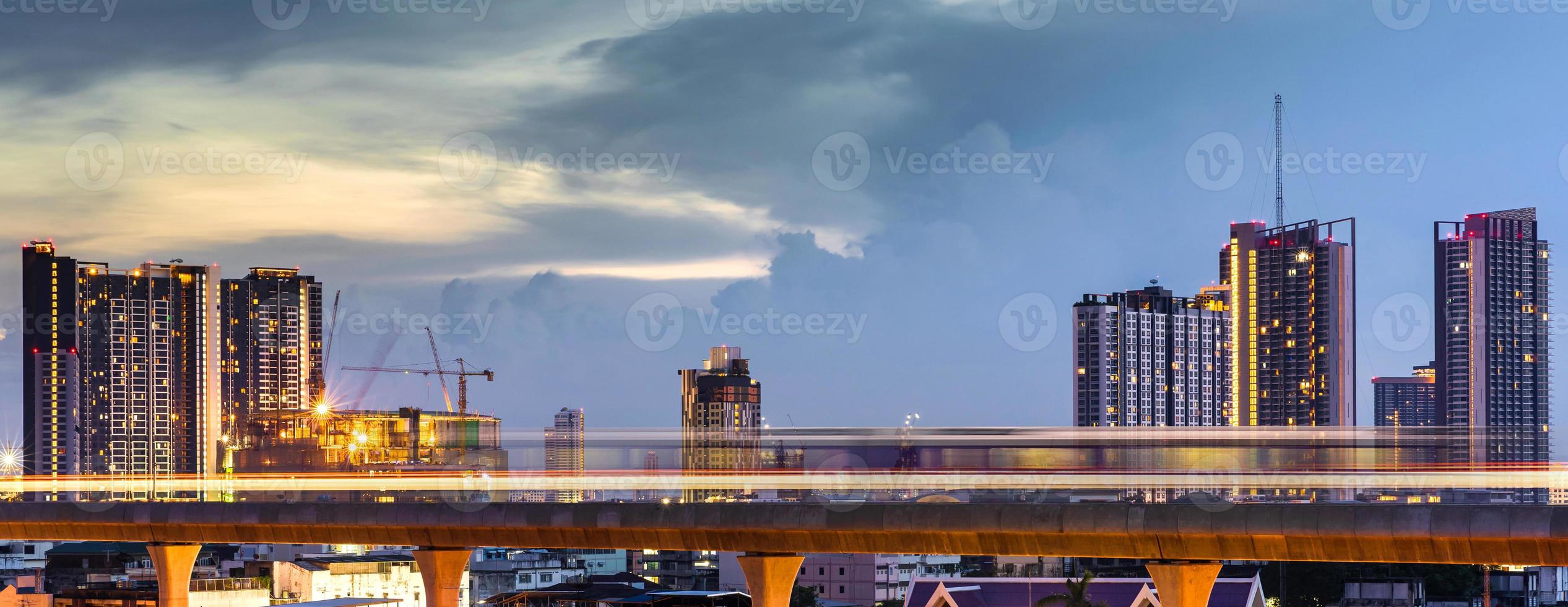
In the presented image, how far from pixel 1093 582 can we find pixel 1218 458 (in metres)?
68.3

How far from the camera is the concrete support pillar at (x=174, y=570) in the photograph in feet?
143

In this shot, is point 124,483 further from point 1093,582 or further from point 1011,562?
point 1011,562

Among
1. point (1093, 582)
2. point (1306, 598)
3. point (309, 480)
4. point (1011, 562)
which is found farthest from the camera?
point (1011, 562)

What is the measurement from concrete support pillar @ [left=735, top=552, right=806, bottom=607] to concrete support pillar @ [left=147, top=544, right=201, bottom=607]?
1607 centimetres

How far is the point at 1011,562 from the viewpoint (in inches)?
4724

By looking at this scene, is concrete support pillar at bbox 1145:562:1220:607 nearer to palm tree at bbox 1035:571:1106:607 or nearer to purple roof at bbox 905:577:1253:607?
palm tree at bbox 1035:571:1106:607

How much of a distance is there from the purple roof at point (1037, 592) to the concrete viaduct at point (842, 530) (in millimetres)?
18389

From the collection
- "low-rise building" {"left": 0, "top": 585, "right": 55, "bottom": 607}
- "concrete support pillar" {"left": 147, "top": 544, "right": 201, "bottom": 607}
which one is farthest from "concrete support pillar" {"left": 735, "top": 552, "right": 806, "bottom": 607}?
"low-rise building" {"left": 0, "top": 585, "right": 55, "bottom": 607}

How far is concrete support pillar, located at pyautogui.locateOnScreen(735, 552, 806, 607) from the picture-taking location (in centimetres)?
3747

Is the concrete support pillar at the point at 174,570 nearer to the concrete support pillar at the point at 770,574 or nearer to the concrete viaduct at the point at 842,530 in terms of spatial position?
the concrete viaduct at the point at 842,530

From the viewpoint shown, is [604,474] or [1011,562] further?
[1011,562]

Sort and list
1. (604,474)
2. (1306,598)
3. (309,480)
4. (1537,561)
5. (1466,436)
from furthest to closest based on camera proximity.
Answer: (1466,436), (1306,598), (309,480), (604,474), (1537,561)

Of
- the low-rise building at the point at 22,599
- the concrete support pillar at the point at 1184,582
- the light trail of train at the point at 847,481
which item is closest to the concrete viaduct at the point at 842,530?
the concrete support pillar at the point at 1184,582

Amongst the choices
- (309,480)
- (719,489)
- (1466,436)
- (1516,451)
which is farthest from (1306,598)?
(1466,436)
